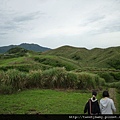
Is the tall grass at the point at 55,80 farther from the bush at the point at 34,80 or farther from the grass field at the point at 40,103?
the grass field at the point at 40,103

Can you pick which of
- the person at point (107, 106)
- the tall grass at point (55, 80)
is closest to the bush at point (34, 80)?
the tall grass at point (55, 80)

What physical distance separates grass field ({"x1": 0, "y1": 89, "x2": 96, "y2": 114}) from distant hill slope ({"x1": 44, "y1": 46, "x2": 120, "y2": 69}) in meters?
31.8

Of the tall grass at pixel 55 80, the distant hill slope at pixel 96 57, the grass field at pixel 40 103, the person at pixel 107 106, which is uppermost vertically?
the distant hill slope at pixel 96 57

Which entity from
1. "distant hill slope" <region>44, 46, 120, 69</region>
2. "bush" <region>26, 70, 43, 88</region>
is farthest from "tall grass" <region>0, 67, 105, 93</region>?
"distant hill slope" <region>44, 46, 120, 69</region>

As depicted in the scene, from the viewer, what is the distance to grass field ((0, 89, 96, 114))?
9.49 meters

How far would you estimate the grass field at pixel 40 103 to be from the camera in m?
9.49

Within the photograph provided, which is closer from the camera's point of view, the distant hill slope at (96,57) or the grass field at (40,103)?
the grass field at (40,103)

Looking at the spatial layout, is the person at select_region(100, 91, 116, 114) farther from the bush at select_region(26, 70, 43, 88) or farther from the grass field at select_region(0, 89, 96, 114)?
the bush at select_region(26, 70, 43, 88)

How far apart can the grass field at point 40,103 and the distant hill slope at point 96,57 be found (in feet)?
104

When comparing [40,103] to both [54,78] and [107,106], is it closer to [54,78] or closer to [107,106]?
[54,78]

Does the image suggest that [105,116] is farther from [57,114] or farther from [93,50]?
[93,50]

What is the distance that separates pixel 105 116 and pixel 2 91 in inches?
343

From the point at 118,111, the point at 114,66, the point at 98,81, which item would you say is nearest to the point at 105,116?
the point at 118,111

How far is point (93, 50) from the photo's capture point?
61500mm
